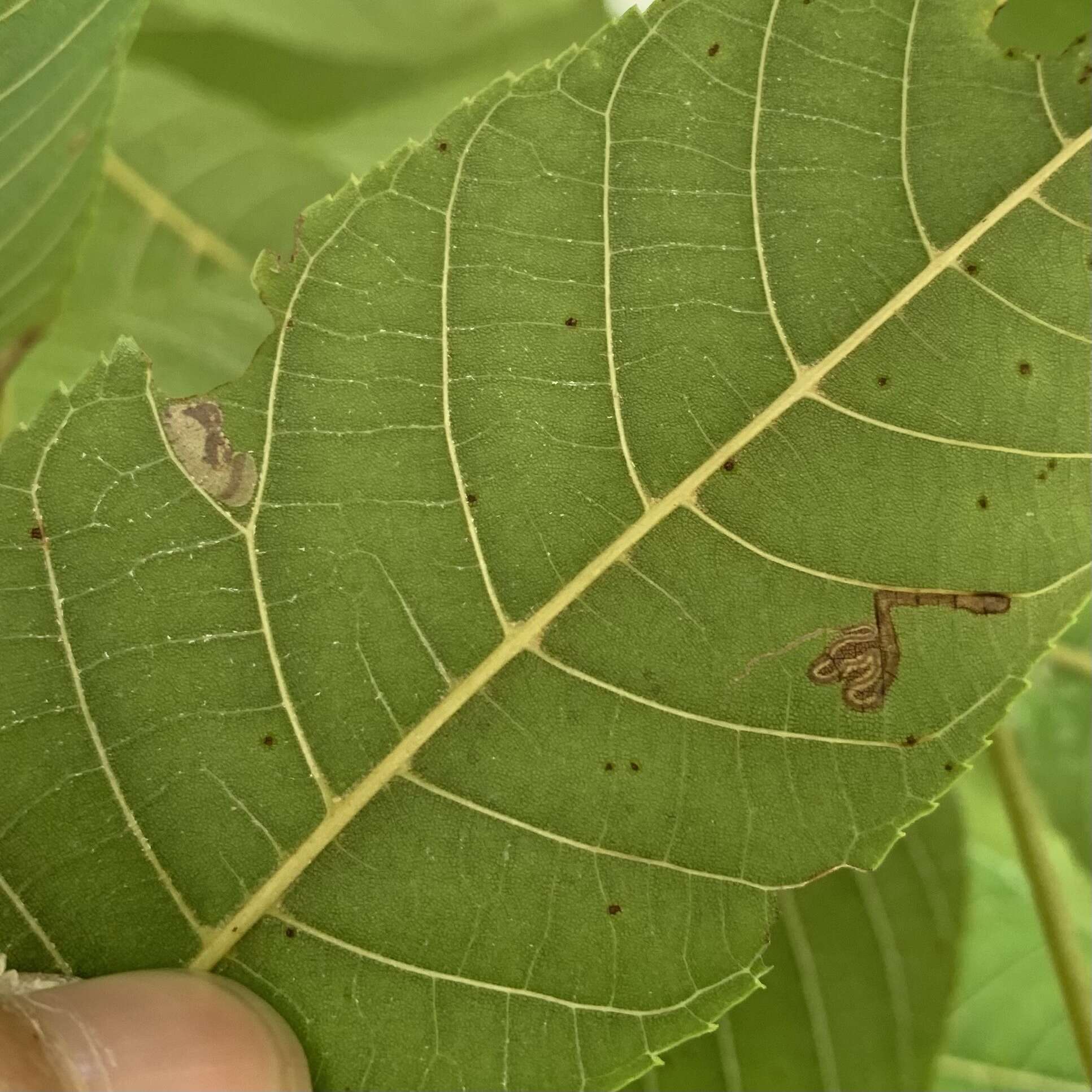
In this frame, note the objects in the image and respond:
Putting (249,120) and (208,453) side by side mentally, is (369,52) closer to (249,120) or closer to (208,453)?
(249,120)

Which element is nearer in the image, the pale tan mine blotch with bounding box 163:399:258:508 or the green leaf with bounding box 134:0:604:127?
the pale tan mine blotch with bounding box 163:399:258:508

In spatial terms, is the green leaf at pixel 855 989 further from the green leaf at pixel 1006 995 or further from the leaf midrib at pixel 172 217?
the leaf midrib at pixel 172 217

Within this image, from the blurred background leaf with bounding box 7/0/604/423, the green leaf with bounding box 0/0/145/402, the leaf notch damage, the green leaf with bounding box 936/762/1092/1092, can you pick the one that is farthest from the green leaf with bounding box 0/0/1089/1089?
the green leaf with bounding box 936/762/1092/1092

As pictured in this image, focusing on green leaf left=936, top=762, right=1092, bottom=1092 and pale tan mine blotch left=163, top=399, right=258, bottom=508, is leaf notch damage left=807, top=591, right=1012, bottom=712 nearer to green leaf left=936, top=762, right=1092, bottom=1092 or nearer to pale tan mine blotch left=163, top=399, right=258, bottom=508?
pale tan mine blotch left=163, top=399, right=258, bottom=508

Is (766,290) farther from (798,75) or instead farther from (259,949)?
(259,949)

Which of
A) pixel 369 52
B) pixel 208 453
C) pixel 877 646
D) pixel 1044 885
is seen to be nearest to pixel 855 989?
pixel 1044 885

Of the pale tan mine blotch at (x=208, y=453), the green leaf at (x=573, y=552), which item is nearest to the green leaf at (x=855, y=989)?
the green leaf at (x=573, y=552)

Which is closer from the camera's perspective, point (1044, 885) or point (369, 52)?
point (1044, 885)
